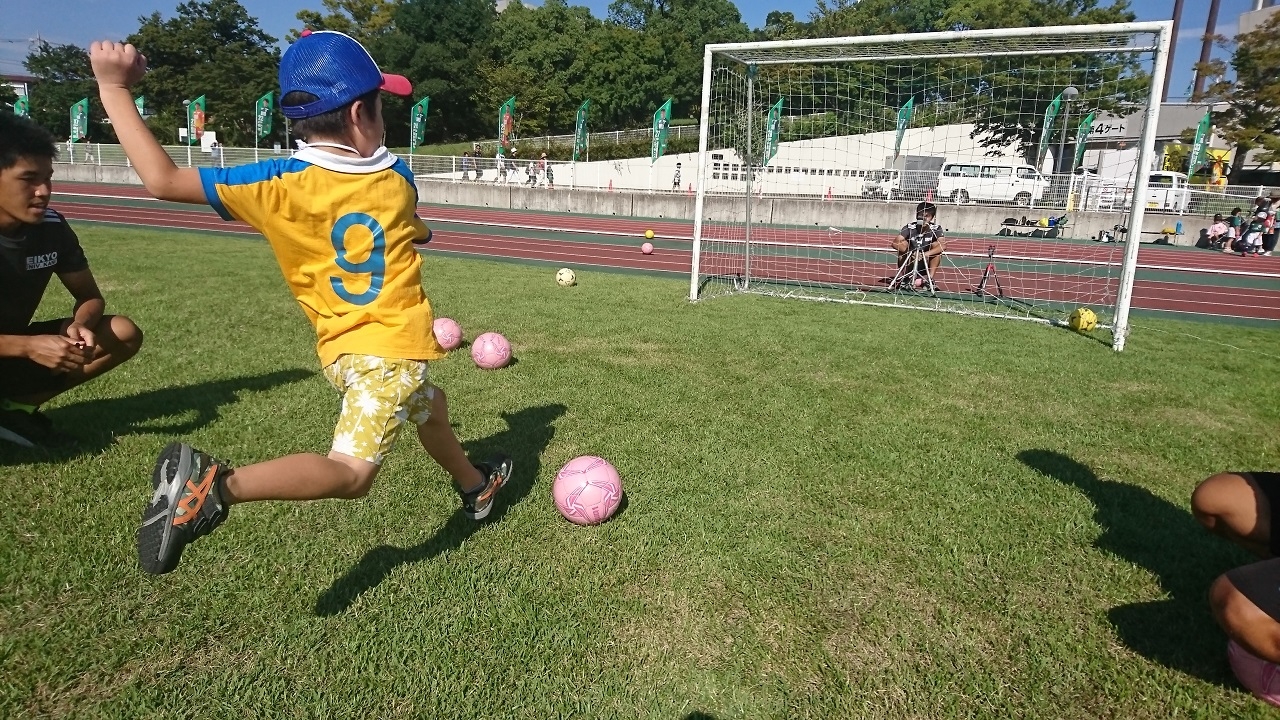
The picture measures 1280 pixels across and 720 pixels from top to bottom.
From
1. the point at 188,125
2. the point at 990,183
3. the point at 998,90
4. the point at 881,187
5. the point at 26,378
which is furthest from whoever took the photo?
the point at 188,125

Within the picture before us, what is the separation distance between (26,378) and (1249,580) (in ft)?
18.3

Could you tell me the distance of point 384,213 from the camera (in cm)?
259

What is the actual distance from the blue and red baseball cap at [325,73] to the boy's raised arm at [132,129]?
1.33ft

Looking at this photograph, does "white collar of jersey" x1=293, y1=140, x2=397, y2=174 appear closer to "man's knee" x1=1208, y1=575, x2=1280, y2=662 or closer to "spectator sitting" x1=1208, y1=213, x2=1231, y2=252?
"man's knee" x1=1208, y1=575, x2=1280, y2=662

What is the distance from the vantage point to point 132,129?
2.34m

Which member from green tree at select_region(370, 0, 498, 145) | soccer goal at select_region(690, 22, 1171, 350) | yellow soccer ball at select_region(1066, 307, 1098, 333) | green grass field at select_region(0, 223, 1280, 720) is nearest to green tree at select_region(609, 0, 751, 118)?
green tree at select_region(370, 0, 498, 145)

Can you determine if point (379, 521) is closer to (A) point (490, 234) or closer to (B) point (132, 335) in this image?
(B) point (132, 335)

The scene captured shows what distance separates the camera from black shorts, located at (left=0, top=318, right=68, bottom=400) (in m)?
3.93

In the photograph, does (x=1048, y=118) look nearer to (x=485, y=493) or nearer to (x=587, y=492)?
(x=587, y=492)

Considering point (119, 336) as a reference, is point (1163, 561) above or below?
below

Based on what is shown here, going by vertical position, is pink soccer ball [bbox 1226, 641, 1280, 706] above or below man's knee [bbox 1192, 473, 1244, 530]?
below

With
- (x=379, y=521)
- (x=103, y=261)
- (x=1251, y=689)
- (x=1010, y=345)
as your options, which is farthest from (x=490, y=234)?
(x=1251, y=689)

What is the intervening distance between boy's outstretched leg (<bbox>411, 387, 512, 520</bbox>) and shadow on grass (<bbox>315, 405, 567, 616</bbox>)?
0.09 m

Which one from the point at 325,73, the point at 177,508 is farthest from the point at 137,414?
the point at 325,73
